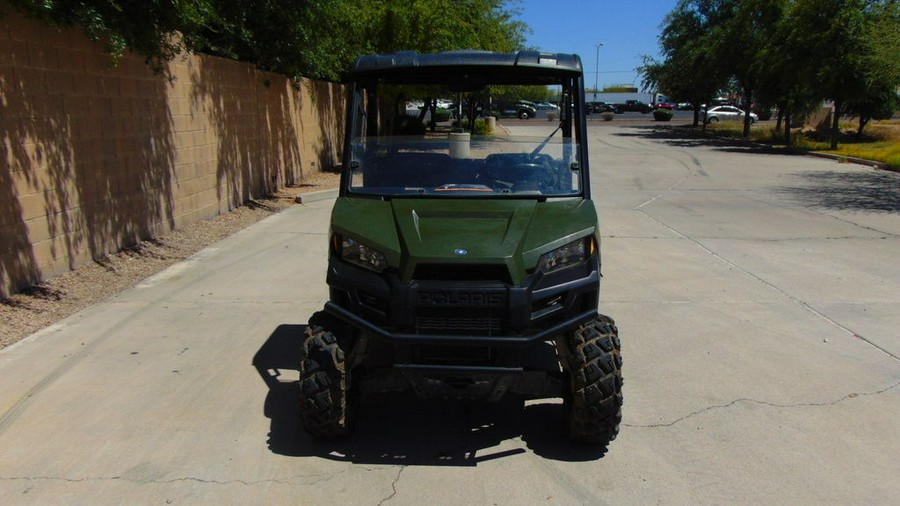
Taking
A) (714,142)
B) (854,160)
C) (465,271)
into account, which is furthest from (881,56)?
(465,271)

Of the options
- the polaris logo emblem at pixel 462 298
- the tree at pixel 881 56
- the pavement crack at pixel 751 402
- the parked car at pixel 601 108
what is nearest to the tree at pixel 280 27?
the polaris logo emblem at pixel 462 298

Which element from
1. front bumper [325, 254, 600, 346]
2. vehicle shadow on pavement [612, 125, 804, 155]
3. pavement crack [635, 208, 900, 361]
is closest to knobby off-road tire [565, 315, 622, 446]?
front bumper [325, 254, 600, 346]

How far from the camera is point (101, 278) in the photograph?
7527 mm

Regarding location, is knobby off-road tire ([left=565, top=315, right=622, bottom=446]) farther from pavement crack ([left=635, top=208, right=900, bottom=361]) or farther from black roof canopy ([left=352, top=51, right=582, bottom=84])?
pavement crack ([left=635, top=208, right=900, bottom=361])

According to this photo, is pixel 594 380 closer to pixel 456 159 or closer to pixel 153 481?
pixel 456 159

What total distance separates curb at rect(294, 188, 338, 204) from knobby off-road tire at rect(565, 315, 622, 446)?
410 inches

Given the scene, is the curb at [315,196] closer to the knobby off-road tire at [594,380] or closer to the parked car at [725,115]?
the knobby off-road tire at [594,380]

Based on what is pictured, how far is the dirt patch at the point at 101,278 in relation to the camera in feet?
20.3

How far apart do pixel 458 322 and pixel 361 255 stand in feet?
2.12

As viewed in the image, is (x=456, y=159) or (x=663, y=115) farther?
(x=663, y=115)

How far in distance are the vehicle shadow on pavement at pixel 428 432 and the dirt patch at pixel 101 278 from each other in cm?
253

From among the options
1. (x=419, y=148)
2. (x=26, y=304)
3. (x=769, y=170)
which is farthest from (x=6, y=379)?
(x=769, y=170)

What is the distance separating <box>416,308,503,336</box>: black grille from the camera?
3.70 metres

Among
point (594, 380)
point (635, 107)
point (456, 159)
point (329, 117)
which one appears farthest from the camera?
point (635, 107)
